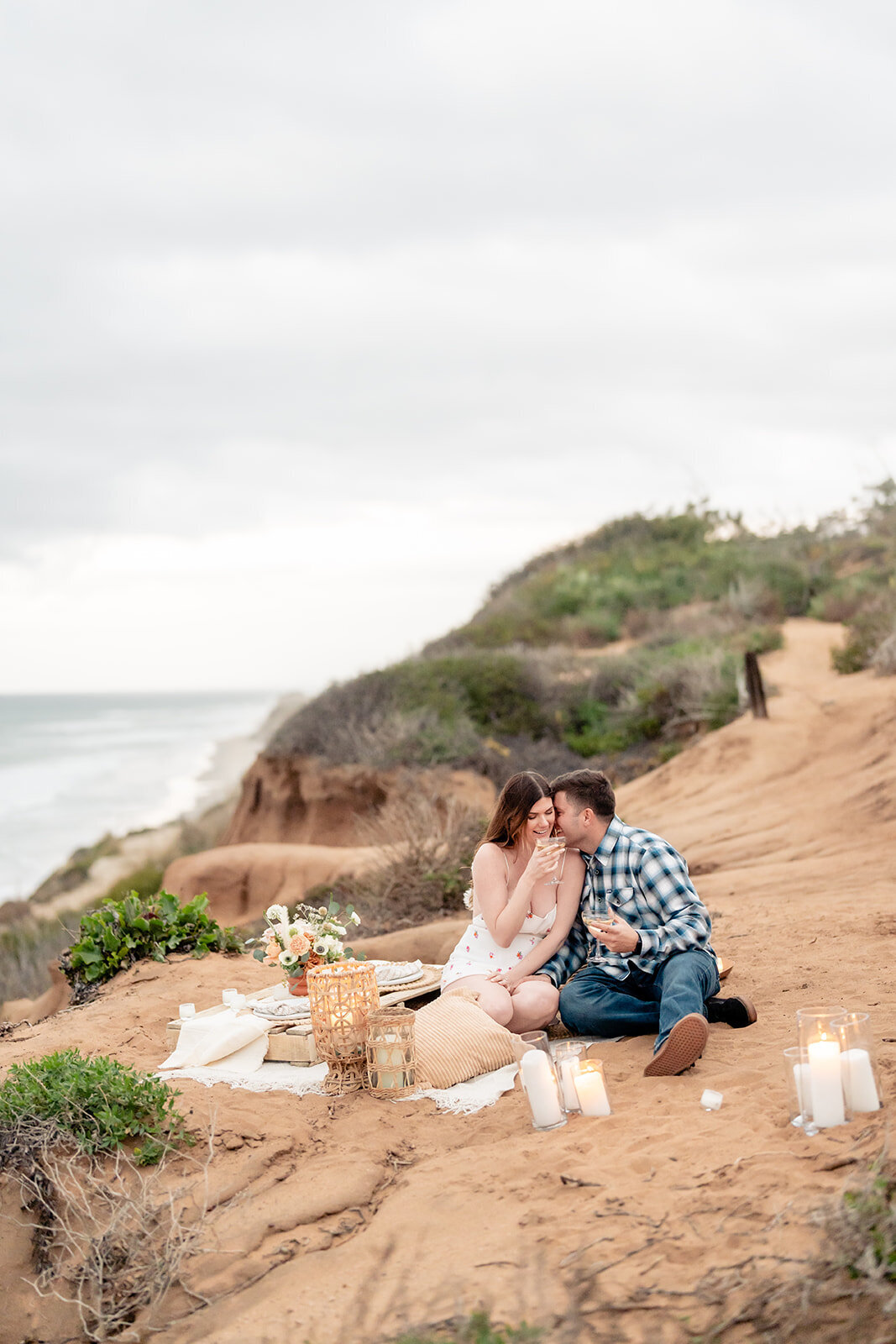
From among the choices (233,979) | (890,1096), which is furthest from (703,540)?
(890,1096)

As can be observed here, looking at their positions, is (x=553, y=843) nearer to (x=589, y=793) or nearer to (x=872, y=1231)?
(x=589, y=793)

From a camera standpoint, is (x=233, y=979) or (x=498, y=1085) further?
(x=233, y=979)

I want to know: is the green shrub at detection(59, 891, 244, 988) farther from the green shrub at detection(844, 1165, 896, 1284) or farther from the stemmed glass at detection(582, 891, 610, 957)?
the green shrub at detection(844, 1165, 896, 1284)

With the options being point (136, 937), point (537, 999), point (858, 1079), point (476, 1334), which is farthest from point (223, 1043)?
point (858, 1079)

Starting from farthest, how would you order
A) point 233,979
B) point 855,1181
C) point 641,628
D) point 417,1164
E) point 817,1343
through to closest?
point 641,628 → point 233,979 → point 417,1164 → point 855,1181 → point 817,1343

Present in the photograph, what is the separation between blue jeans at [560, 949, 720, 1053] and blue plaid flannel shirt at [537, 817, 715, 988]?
7cm

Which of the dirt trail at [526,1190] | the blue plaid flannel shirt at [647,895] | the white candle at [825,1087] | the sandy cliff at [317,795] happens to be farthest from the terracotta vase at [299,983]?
the sandy cliff at [317,795]

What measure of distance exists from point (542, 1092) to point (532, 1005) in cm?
129

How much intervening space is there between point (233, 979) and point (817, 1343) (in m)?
5.30

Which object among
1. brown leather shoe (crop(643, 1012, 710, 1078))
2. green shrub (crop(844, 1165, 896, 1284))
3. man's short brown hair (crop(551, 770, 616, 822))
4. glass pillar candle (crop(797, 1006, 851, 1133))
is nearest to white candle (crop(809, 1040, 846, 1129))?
glass pillar candle (crop(797, 1006, 851, 1133))

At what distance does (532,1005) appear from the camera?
5805mm

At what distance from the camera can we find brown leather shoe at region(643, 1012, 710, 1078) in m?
4.80

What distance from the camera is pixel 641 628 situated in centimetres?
2252

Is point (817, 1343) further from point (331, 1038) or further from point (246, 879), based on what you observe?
point (246, 879)
